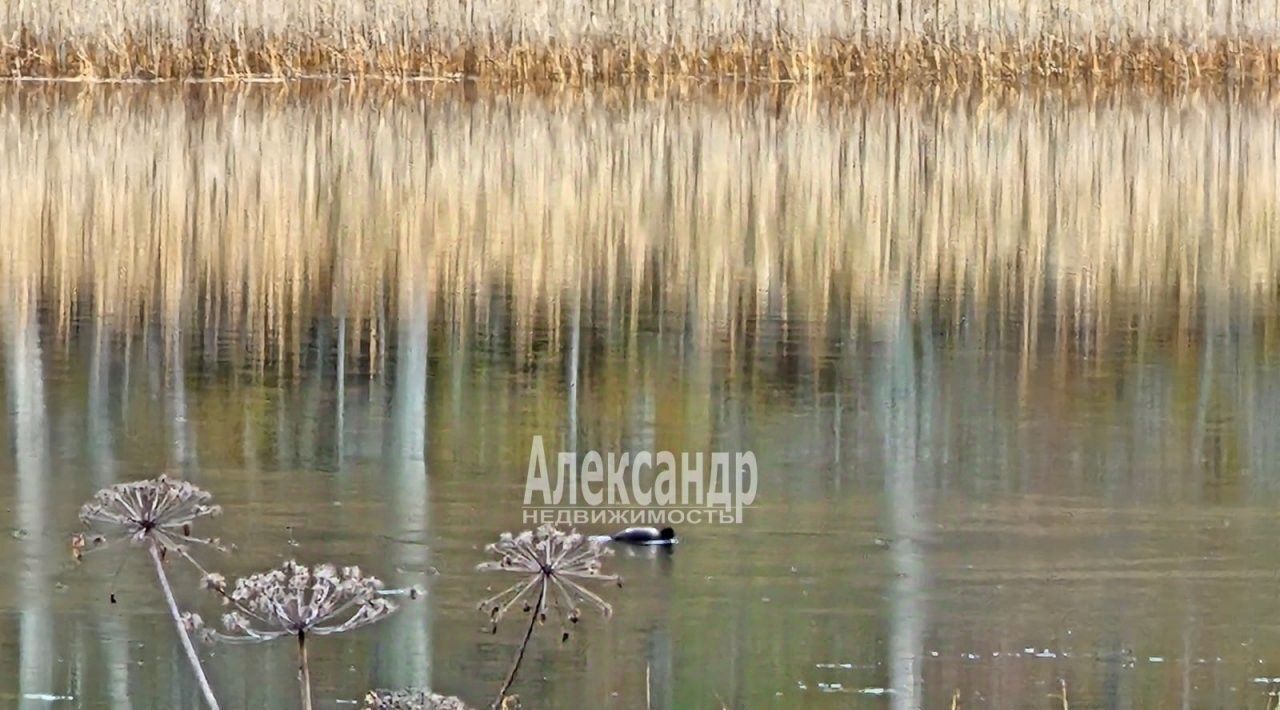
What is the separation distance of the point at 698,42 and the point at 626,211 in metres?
10.3

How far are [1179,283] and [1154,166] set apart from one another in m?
6.41

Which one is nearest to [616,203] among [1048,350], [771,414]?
[1048,350]

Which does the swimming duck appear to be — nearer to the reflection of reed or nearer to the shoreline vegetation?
the reflection of reed

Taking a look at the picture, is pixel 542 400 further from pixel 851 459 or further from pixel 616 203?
pixel 616 203

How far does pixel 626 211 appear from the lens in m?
16.7

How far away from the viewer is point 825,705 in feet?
20.2

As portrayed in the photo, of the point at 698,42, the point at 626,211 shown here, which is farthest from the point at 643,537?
the point at 698,42

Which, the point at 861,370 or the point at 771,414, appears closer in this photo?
the point at 771,414

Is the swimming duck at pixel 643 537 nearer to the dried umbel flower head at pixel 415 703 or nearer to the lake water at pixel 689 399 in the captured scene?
the lake water at pixel 689 399

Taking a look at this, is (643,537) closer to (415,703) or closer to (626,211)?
(415,703)

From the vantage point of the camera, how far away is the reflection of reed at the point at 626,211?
41.9ft

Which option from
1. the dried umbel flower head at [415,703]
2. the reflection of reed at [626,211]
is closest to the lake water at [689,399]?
the reflection of reed at [626,211]

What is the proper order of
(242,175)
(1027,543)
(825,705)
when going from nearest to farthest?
(825,705) → (1027,543) → (242,175)

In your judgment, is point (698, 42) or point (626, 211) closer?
point (626, 211)
